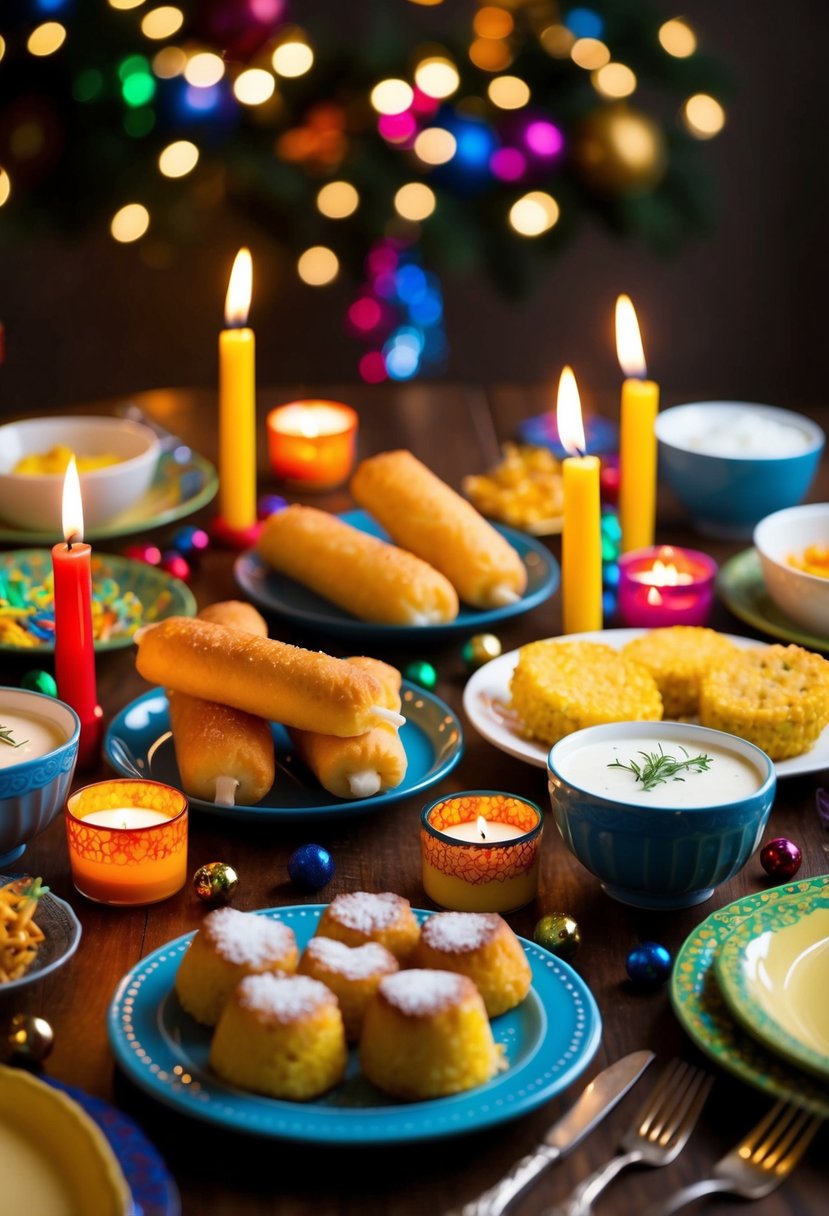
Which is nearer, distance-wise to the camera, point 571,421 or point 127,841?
point 127,841

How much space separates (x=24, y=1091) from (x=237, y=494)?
1.40 m

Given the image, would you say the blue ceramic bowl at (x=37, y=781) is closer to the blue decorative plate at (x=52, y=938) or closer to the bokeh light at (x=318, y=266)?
the blue decorative plate at (x=52, y=938)

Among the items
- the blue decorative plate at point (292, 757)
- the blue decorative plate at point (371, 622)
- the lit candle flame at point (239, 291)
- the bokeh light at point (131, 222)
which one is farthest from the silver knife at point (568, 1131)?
the bokeh light at point (131, 222)

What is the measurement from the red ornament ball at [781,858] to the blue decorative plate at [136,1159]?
68cm

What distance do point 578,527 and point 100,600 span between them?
66cm

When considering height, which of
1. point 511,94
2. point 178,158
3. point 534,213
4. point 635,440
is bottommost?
point 635,440

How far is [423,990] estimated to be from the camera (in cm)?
108

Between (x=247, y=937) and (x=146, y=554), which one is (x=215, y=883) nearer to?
(x=247, y=937)

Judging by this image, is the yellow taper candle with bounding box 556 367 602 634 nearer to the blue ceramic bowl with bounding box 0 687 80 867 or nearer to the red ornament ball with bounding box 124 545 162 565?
the red ornament ball with bounding box 124 545 162 565

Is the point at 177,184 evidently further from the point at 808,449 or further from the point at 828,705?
the point at 828,705

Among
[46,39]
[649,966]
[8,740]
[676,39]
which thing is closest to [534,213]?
[676,39]

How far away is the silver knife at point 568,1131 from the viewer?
1.00 m

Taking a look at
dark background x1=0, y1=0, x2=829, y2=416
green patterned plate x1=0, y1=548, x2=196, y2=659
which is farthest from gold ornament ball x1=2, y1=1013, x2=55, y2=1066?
dark background x1=0, y1=0, x2=829, y2=416

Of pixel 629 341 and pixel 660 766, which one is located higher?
pixel 629 341
